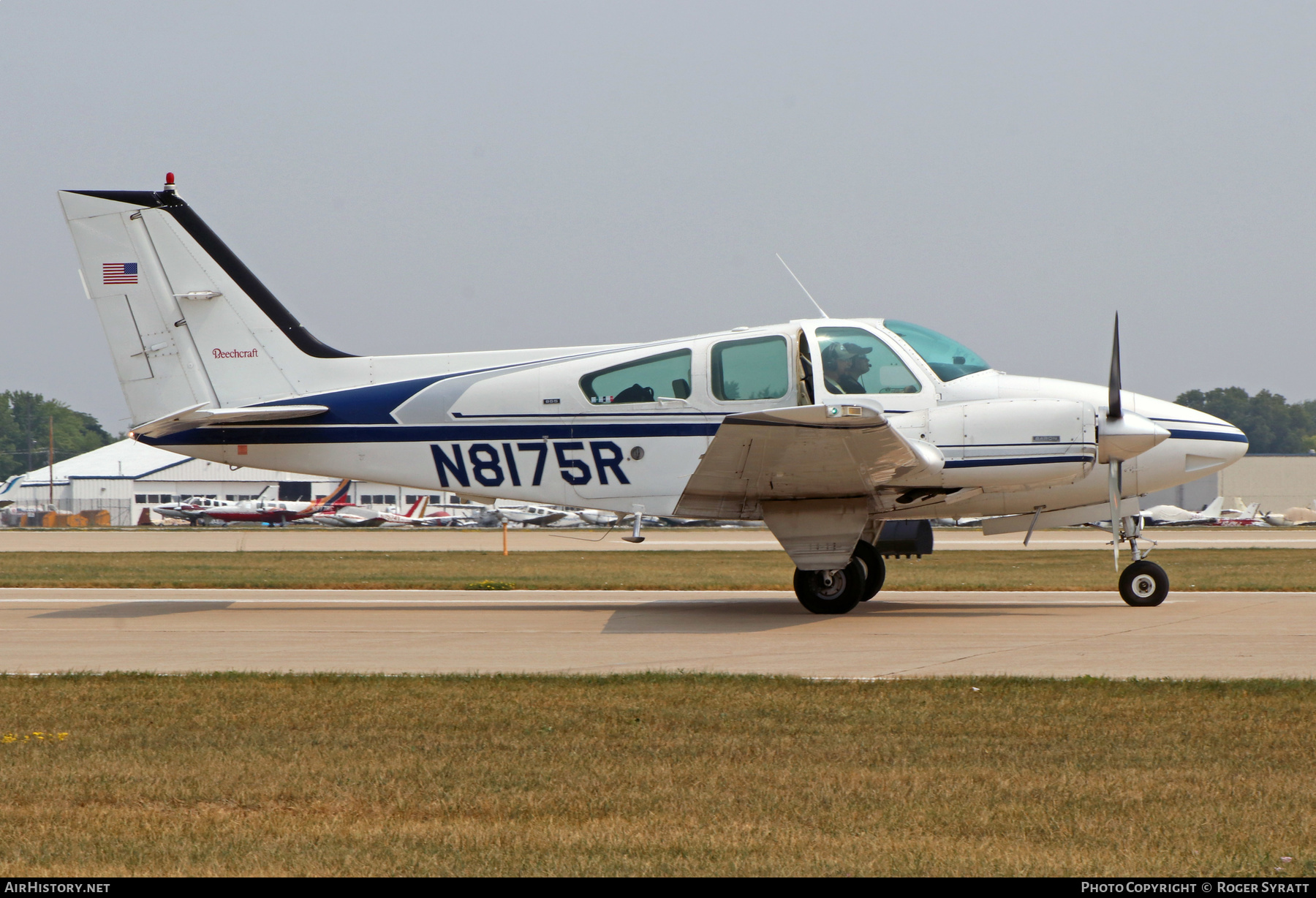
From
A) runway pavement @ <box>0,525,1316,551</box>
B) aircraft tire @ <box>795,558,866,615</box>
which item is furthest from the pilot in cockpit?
runway pavement @ <box>0,525,1316,551</box>

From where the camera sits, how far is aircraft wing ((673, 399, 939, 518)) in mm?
10852

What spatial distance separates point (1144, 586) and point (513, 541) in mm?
30286

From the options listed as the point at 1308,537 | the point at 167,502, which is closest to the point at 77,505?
the point at 167,502

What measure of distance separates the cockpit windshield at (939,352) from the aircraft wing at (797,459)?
0.89 meters

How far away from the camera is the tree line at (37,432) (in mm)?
160125

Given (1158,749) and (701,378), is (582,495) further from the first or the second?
(1158,749)

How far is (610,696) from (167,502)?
91.8 meters

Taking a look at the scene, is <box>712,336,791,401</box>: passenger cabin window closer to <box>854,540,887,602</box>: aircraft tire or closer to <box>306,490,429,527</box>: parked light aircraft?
<box>854,540,887,602</box>: aircraft tire

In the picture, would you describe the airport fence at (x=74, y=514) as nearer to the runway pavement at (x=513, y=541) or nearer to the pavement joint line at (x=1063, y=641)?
the runway pavement at (x=513, y=541)

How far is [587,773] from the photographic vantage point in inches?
225

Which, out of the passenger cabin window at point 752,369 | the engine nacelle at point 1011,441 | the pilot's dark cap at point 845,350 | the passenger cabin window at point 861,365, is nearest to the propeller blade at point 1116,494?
the engine nacelle at point 1011,441

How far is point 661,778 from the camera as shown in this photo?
561 centimetres

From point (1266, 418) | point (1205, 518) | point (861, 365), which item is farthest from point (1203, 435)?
point (1266, 418)

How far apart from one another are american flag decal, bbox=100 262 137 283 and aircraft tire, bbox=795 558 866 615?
30.2ft
